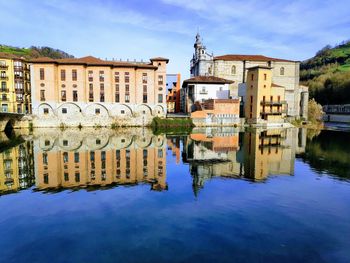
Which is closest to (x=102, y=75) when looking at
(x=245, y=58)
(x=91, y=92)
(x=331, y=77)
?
(x=91, y=92)

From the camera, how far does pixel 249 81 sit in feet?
179

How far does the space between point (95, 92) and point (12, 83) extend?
54.1 ft

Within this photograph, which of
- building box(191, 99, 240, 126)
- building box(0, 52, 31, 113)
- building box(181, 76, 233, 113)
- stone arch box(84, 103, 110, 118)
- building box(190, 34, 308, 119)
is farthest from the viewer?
building box(190, 34, 308, 119)

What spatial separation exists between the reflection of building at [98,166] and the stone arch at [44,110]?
21.0 m

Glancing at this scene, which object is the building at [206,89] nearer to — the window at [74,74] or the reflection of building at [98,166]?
the window at [74,74]

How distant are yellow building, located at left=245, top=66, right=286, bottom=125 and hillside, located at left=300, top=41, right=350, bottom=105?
159 feet

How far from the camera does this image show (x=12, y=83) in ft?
161

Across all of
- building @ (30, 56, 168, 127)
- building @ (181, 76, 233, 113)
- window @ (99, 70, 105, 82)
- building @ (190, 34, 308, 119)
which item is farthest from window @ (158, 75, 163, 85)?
building @ (190, 34, 308, 119)

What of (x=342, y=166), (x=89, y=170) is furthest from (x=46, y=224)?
(x=342, y=166)

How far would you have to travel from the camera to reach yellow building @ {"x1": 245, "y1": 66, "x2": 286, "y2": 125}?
52.0 metres

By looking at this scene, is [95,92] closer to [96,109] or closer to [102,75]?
[96,109]

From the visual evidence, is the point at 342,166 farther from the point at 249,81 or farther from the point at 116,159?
the point at 249,81

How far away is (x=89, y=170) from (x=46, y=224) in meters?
8.24

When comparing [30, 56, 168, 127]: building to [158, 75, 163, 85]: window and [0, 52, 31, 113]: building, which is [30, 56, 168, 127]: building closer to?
[158, 75, 163, 85]: window
